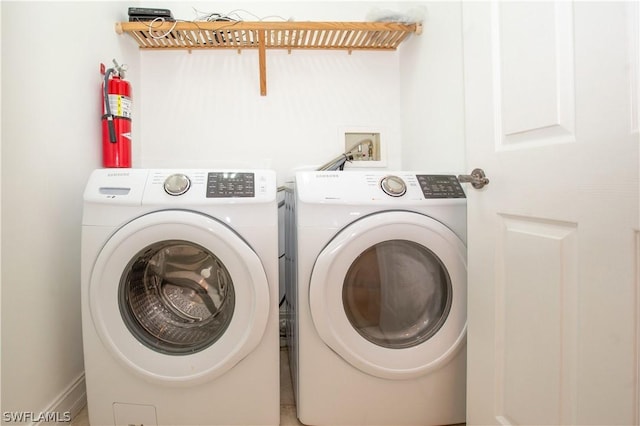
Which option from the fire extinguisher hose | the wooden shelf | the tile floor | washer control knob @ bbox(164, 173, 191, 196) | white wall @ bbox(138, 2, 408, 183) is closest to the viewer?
washer control knob @ bbox(164, 173, 191, 196)

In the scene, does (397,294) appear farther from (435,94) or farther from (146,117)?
(146,117)

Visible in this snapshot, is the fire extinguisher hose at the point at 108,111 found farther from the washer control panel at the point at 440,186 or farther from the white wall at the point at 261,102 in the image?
the washer control panel at the point at 440,186

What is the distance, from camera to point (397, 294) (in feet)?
3.26

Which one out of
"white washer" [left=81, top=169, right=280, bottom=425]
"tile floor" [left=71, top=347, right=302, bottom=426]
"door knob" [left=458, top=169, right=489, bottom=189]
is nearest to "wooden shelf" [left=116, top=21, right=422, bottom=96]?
"white washer" [left=81, top=169, right=280, bottom=425]

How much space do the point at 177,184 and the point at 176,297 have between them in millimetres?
398

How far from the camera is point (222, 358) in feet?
2.93

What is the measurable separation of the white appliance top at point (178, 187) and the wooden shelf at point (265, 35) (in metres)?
0.82

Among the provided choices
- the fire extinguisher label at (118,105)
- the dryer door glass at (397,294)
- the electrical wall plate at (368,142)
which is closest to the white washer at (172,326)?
the dryer door glass at (397,294)

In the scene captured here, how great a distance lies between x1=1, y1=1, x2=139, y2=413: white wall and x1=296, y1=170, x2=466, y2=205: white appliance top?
2.53ft

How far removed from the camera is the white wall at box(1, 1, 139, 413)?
2.72 ft

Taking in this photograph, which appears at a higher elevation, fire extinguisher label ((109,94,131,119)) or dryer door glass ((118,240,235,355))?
fire extinguisher label ((109,94,131,119))

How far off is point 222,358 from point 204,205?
1.46ft

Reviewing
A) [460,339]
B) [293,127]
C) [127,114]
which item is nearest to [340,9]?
[293,127]

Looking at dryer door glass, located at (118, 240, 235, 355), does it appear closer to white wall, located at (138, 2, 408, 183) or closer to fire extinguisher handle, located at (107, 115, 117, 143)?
fire extinguisher handle, located at (107, 115, 117, 143)
